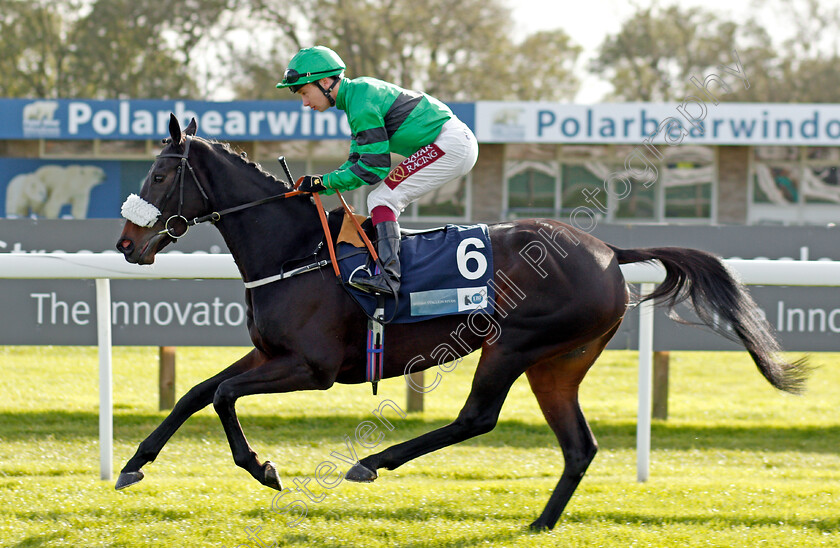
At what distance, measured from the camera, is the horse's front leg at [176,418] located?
335 centimetres

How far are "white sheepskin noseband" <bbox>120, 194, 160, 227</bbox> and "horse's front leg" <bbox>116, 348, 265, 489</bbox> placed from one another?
2.10ft

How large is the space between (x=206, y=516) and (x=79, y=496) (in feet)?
2.10

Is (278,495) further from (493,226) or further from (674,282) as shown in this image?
(674,282)

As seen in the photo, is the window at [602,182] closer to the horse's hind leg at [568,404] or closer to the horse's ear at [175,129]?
the horse's hind leg at [568,404]

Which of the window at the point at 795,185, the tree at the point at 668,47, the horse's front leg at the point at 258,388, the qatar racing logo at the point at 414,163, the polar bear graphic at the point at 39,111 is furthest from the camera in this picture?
the tree at the point at 668,47

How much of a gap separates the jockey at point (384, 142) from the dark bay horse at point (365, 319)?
206mm

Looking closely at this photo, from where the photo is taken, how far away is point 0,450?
493 cm

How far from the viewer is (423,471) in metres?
4.64

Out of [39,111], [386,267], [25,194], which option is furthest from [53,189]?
[386,267]

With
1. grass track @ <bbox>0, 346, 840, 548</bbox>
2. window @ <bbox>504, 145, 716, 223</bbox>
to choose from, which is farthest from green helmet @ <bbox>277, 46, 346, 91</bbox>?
window @ <bbox>504, 145, 716, 223</bbox>

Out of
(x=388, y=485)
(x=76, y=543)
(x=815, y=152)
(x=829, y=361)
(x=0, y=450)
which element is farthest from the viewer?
(x=815, y=152)

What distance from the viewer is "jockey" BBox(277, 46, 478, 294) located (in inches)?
132

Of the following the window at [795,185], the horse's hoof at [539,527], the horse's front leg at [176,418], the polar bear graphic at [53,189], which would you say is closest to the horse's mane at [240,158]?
the horse's front leg at [176,418]

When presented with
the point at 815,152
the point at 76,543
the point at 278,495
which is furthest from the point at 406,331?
the point at 815,152
